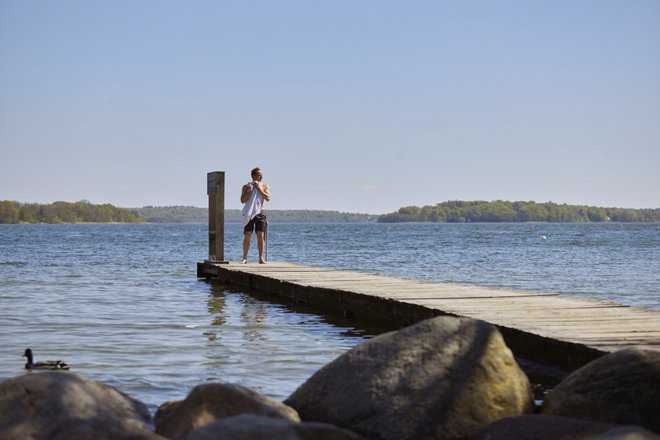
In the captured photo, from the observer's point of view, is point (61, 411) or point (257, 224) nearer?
point (61, 411)

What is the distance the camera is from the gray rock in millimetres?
5152

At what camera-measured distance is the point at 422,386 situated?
18.8 ft

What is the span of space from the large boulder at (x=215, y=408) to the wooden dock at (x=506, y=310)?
9.72 feet

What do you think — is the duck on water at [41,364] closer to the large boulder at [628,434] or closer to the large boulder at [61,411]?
the large boulder at [61,411]

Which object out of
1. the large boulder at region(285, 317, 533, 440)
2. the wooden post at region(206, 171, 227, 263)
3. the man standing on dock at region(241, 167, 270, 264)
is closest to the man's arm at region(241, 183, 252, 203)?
the man standing on dock at region(241, 167, 270, 264)

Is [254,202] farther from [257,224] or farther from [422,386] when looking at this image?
[422,386]

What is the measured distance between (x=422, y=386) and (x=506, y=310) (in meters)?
4.84

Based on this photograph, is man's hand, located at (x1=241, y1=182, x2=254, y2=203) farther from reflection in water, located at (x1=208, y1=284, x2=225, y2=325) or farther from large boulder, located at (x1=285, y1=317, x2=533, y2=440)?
large boulder, located at (x1=285, y1=317, x2=533, y2=440)

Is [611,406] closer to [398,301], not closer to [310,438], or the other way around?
[310,438]

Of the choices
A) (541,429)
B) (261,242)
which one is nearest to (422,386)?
(541,429)

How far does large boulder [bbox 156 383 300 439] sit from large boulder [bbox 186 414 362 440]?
0.75 meters

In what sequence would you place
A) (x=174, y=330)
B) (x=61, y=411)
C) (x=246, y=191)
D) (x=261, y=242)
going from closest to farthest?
(x=61, y=411), (x=174, y=330), (x=246, y=191), (x=261, y=242)

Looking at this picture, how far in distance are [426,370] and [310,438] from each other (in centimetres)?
132

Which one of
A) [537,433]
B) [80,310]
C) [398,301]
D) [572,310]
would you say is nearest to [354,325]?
[398,301]
